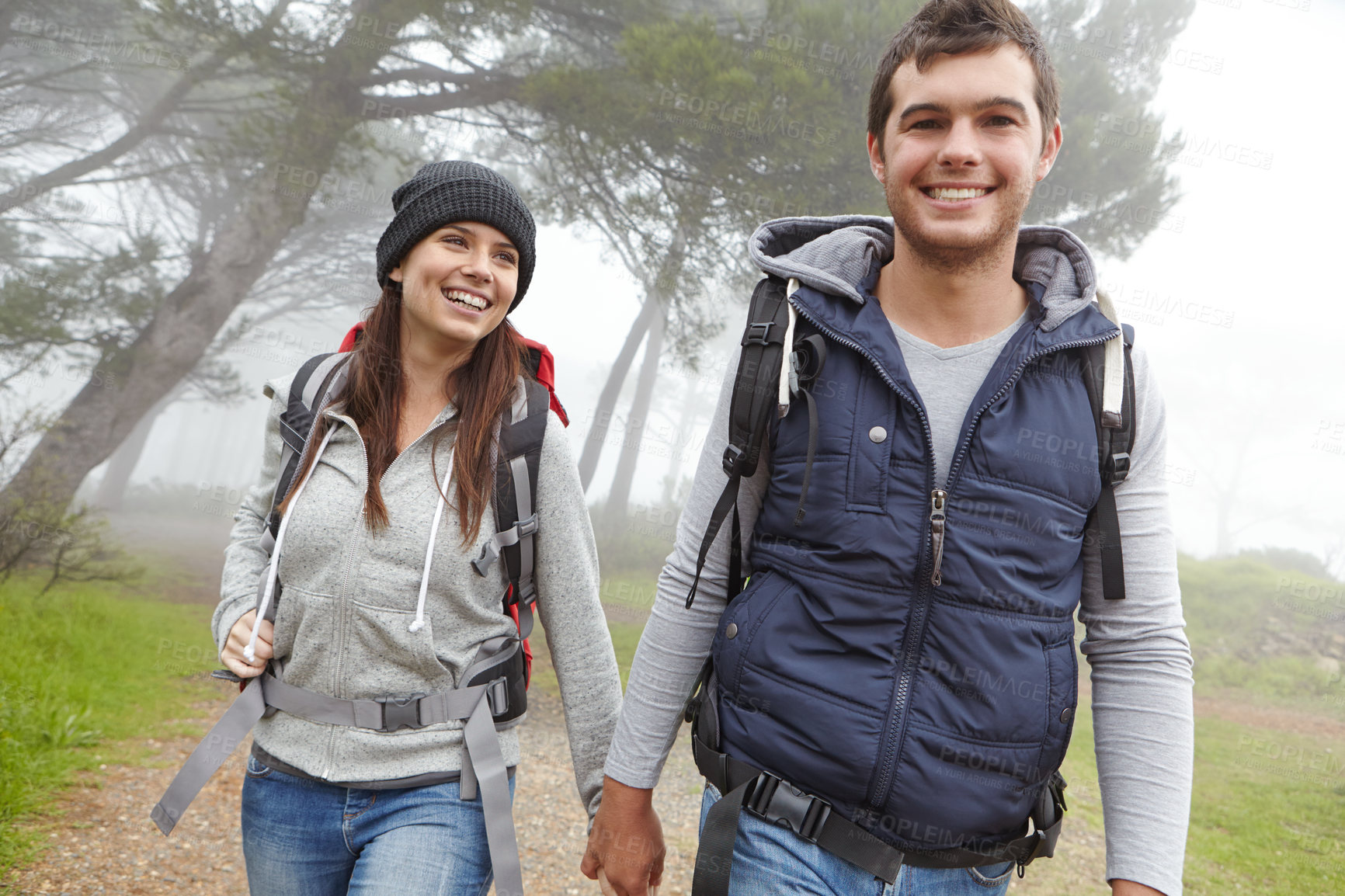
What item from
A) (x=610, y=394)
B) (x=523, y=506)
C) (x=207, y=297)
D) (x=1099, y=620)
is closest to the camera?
(x=1099, y=620)

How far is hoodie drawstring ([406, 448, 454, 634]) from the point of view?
204cm

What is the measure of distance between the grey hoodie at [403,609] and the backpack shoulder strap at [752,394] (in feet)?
1.62

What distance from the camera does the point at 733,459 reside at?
73.2 inches

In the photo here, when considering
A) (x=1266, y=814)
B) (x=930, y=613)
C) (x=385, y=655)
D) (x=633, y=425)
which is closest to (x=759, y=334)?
(x=930, y=613)

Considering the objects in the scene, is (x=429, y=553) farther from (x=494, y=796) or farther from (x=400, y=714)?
(x=494, y=796)

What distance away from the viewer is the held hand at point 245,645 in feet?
6.82

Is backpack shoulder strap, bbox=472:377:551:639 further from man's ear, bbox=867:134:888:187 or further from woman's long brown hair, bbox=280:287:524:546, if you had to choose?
man's ear, bbox=867:134:888:187

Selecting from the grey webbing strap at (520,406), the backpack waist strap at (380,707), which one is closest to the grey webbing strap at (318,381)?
the grey webbing strap at (520,406)

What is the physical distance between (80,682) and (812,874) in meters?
7.74

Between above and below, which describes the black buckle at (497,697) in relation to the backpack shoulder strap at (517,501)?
below

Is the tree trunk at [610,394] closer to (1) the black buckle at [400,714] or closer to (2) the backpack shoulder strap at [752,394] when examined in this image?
(1) the black buckle at [400,714]

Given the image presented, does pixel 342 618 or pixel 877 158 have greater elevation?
pixel 877 158

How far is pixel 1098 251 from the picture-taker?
12562 millimetres

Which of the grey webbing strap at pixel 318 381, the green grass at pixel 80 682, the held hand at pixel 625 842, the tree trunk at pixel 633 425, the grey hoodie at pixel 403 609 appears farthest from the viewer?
the tree trunk at pixel 633 425
